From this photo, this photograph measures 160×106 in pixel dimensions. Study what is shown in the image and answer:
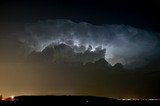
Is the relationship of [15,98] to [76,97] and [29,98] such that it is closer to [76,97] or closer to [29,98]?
[29,98]

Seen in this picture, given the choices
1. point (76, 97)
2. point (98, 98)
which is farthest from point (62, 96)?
point (98, 98)

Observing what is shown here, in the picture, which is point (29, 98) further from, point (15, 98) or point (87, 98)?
point (87, 98)

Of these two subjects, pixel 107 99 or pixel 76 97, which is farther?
pixel 76 97

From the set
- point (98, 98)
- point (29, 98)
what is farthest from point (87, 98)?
point (29, 98)

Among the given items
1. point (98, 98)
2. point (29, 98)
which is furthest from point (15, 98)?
point (98, 98)

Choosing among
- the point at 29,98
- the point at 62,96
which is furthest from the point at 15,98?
the point at 62,96

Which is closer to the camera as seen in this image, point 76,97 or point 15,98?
point 15,98
